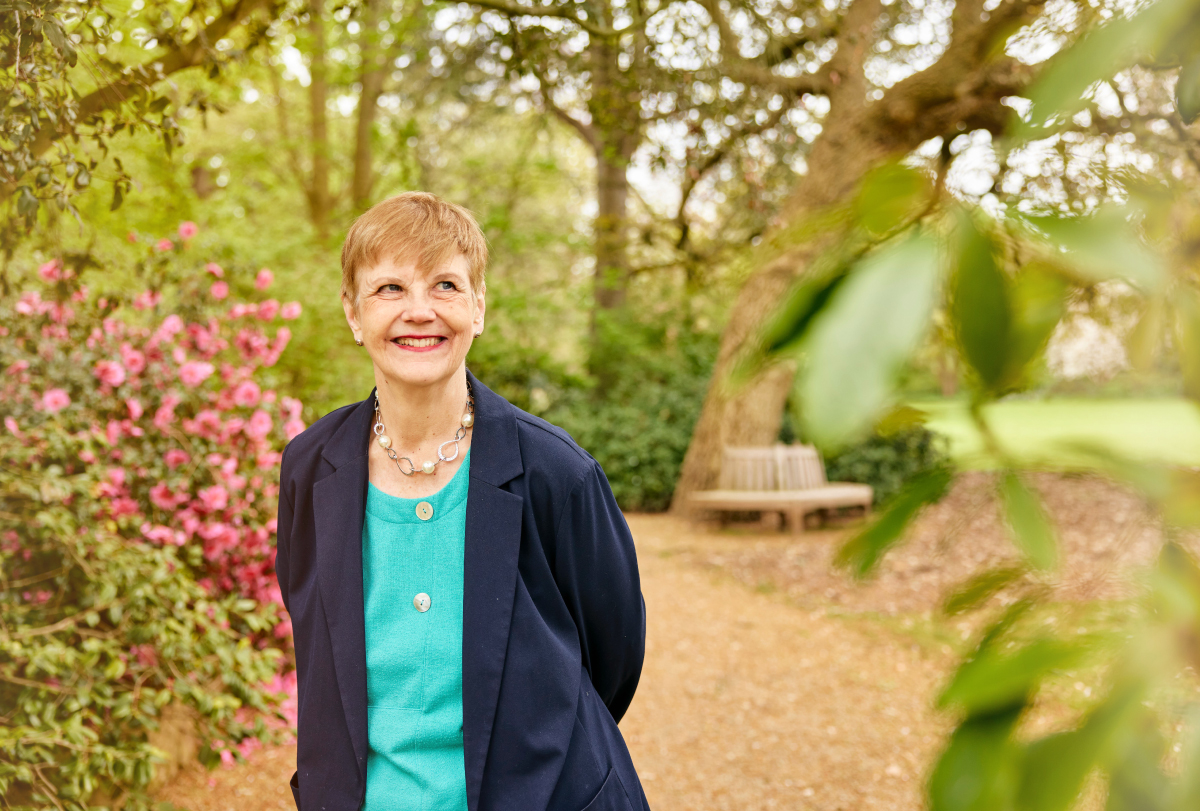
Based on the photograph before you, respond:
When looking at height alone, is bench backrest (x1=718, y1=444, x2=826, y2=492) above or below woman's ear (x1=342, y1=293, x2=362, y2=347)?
below

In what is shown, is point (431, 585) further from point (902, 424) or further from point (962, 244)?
point (962, 244)

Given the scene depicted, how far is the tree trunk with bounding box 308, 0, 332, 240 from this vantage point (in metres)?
11.9

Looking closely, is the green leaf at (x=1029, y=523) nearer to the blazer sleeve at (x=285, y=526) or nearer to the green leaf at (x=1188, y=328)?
the green leaf at (x=1188, y=328)

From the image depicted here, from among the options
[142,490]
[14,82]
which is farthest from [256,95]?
[14,82]

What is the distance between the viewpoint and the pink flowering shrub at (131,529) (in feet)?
9.42

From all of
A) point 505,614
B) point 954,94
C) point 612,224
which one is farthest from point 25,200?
point 612,224

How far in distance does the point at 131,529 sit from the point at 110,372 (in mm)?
640

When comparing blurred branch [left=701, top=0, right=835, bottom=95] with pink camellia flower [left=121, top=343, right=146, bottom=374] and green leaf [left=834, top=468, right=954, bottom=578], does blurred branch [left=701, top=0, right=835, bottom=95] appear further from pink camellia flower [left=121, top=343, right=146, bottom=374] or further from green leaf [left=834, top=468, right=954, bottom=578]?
green leaf [left=834, top=468, right=954, bottom=578]

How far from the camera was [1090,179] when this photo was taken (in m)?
0.49

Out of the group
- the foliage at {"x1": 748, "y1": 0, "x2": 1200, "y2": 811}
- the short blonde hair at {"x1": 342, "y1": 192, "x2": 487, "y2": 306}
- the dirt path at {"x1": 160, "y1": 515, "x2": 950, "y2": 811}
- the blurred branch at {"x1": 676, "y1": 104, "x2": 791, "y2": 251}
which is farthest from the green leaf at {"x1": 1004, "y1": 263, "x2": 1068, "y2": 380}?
the blurred branch at {"x1": 676, "y1": 104, "x2": 791, "y2": 251}

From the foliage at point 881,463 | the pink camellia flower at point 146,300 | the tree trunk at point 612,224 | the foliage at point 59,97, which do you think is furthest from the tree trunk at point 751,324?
the foliage at point 59,97

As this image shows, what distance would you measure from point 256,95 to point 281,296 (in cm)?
646

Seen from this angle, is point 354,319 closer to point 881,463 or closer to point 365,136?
point 881,463

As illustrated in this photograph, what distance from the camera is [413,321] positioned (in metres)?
1.92
